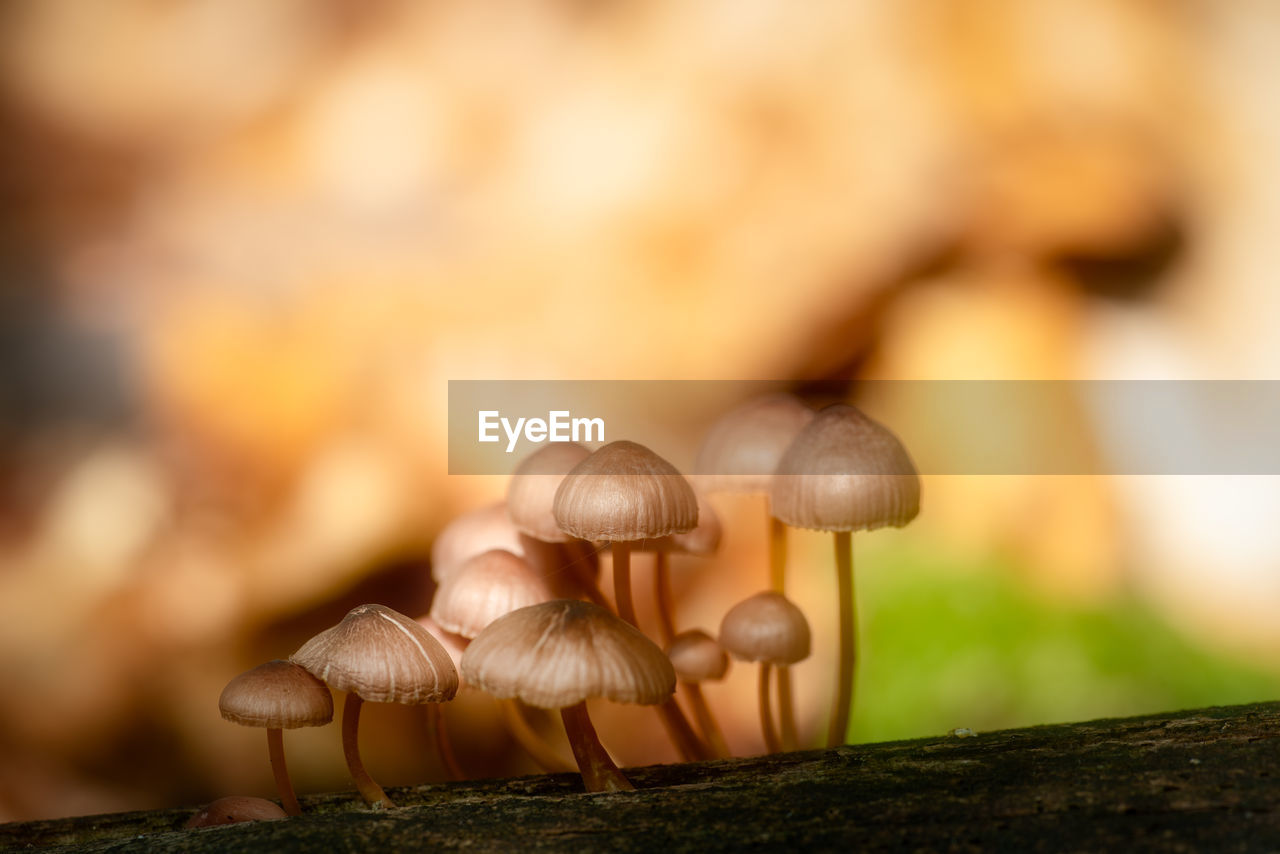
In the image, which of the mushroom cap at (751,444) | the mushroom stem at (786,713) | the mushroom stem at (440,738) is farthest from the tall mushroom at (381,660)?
the mushroom stem at (786,713)

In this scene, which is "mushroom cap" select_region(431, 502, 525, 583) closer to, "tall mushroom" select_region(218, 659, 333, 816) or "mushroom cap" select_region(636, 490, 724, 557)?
"mushroom cap" select_region(636, 490, 724, 557)

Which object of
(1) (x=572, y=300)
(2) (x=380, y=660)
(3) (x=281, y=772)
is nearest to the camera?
(2) (x=380, y=660)

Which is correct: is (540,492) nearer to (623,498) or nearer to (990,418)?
(623,498)

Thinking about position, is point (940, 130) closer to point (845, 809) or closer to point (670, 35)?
point (670, 35)

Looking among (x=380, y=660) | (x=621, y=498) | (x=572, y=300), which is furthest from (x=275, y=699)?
(x=572, y=300)

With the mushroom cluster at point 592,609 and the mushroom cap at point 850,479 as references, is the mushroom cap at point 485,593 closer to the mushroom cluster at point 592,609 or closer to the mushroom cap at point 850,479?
the mushroom cluster at point 592,609

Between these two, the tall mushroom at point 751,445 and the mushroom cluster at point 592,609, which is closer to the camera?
the mushroom cluster at point 592,609

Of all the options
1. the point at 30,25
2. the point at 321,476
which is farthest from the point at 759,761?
the point at 30,25

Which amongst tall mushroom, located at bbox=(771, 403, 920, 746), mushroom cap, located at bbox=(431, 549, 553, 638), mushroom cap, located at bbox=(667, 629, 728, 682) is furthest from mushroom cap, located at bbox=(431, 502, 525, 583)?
tall mushroom, located at bbox=(771, 403, 920, 746)
